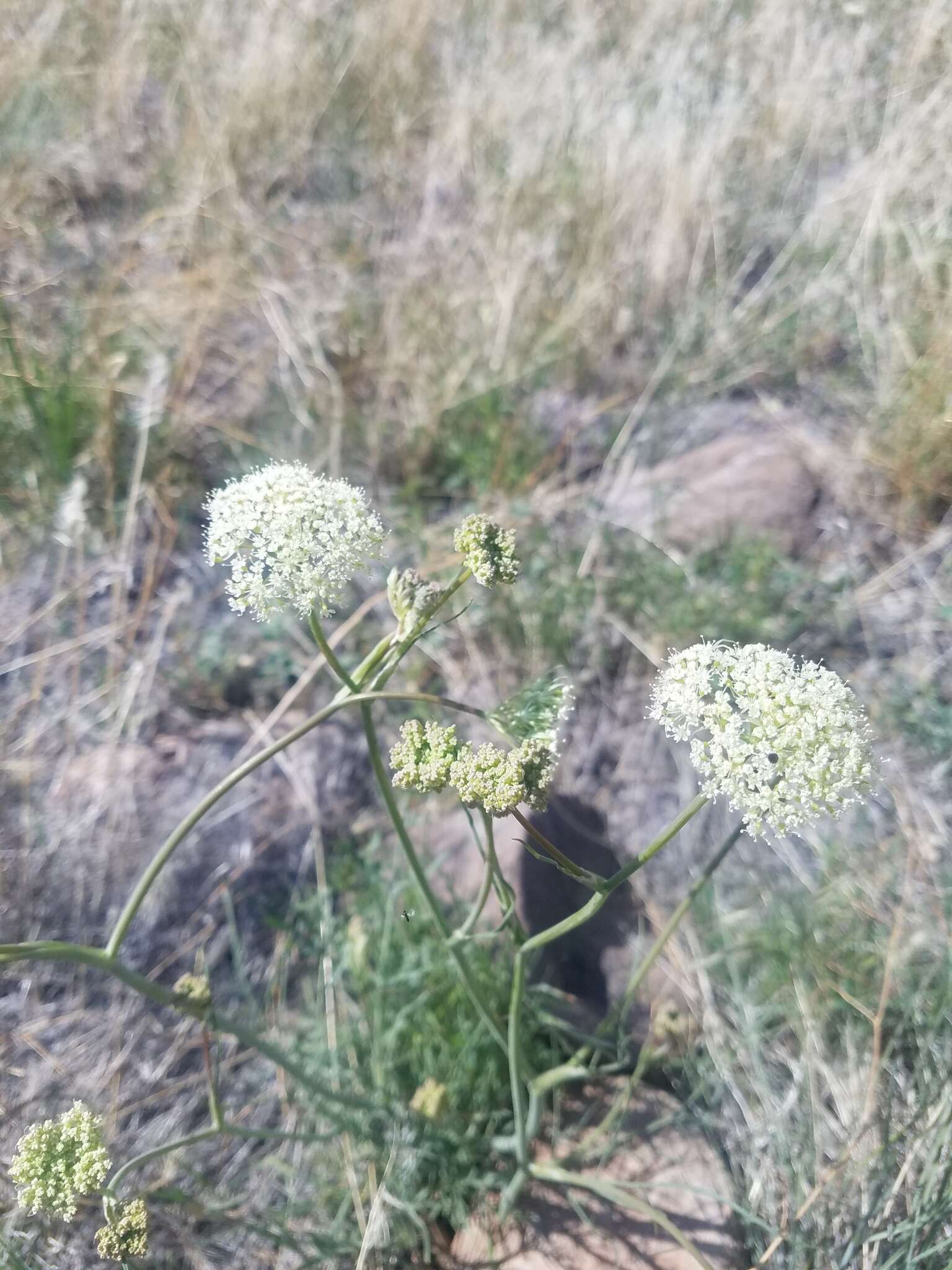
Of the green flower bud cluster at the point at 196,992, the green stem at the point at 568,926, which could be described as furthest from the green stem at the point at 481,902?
the green flower bud cluster at the point at 196,992

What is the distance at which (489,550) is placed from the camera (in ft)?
4.77

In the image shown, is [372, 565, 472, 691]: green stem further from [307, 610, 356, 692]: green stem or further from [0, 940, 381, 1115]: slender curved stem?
[0, 940, 381, 1115]: slender curved stem

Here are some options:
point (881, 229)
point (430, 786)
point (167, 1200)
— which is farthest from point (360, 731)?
point (881, 229)

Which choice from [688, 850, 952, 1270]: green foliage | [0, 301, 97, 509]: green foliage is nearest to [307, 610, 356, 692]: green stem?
[688, 850, 952, 1270]: green foliage

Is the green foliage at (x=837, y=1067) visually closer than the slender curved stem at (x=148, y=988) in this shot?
No

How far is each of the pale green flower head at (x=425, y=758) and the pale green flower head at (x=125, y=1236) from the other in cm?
83

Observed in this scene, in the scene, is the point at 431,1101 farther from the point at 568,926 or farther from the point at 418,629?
the point at 418,629

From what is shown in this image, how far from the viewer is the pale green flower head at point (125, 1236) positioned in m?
1.36

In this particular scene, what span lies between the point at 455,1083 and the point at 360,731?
1.22 meters

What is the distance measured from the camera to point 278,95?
479 centimetres

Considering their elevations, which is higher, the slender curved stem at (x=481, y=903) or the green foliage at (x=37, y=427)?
the slender curved stem at (x=481, y=903)

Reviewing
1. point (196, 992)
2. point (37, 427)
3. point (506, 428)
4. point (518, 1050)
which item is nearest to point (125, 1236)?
point (196, 992)

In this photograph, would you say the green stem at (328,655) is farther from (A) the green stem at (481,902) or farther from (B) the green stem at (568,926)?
(B) the green stem at (568,926)

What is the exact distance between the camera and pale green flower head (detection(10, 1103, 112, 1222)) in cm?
136
